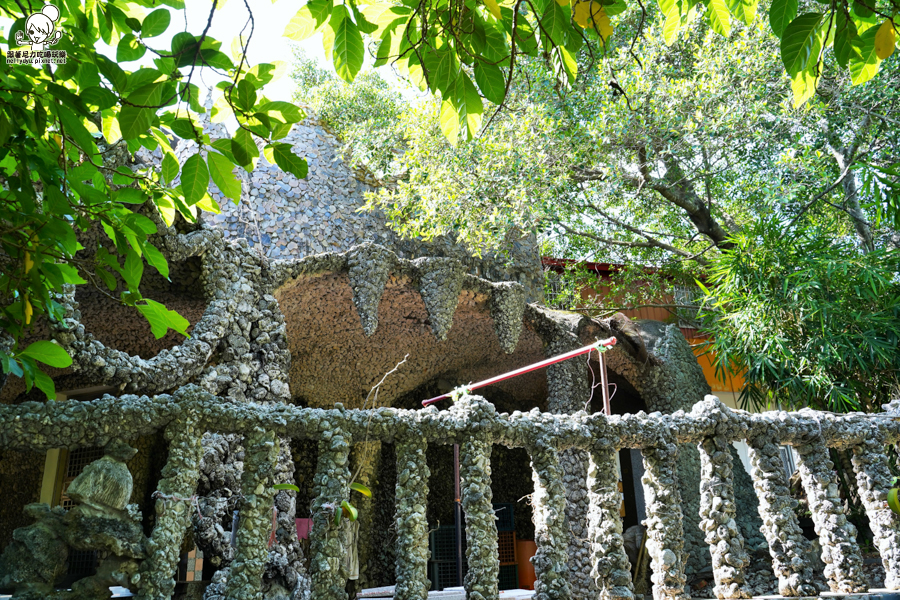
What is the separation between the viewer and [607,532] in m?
4.80

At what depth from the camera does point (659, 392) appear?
909 centimetres

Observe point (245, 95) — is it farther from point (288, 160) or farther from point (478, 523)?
point (478, 523)

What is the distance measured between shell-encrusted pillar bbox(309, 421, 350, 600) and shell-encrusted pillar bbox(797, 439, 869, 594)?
3.63m

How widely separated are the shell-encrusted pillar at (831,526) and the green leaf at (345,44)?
5050mm

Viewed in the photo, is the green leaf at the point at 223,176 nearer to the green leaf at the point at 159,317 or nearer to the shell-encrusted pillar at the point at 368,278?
the green leaf at the point at 159,317

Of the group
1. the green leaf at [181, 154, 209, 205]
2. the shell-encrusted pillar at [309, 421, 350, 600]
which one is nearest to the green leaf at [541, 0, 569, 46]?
the green leaf at [181, 154, 209, 205]

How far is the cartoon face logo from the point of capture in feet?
7.88

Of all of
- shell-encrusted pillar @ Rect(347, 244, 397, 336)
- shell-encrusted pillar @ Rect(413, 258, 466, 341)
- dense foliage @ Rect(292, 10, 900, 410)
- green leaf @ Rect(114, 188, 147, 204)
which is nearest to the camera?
green leaf @ Rect(114, 188, 147, 204)

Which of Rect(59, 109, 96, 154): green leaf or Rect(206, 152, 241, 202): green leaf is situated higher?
Rect(59, 109, 96, 154): green leaf

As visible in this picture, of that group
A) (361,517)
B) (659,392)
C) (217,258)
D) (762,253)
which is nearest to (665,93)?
(762,253)

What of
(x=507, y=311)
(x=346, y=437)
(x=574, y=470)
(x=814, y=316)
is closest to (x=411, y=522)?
(x=346, y=437)

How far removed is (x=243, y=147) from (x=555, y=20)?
1003 millimetres

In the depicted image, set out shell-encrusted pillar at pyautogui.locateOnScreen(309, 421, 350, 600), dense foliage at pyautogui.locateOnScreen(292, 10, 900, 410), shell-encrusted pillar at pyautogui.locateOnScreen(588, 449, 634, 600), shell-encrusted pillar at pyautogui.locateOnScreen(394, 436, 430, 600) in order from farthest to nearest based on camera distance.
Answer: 1. dense foliage at pyautogui.locateOnScreen(292, 10, 900, 410)
2. shell-encrusted pillar at pyautogui.locateOnScreen(588, 449, 634, 600)
3. shell-encrusted pillar at pyautogui.locateOnScreen(394, 436, 430, 600)
4. shell-encrusted pillar at pyautogui.locateOnScreen(309, 421, 350, 600)

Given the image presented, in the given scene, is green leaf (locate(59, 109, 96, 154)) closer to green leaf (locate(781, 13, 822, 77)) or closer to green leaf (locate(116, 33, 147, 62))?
green leaf (locate(116, 33, 147, 62))
